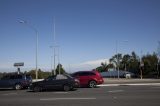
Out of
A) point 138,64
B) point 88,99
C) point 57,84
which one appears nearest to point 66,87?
point 57,84

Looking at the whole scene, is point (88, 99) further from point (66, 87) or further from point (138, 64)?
point (138, 64)

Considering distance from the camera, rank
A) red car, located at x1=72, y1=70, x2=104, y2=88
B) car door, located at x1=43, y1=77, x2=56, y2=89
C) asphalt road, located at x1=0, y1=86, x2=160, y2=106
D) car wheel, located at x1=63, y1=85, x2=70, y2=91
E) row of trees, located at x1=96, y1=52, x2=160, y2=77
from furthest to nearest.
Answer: row of trees, located at x1=96, y1=52, x2=160, y2=77
red car, located at x1=72, y1=70, x2=104, y2=88
car door, located at x1=43, y1=77, x2=56, y2=89
car wheel, located at x1=63, y1=85, x2=70, y2=91
asphalt road, located at x1=0, y1=86, x2=160, y2=106

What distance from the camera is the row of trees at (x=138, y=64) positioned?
97.0m

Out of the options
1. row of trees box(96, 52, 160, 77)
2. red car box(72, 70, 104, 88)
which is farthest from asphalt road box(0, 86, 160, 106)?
row of trees box(96, 52, 160, 77)

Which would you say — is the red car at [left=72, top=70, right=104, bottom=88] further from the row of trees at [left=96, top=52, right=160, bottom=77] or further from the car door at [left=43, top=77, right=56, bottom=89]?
the row of trees at [left=96, top=52, right=160, bottom=77]

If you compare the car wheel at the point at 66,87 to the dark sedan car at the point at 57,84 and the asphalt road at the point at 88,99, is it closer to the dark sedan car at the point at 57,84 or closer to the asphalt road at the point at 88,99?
the dark sedan car at the point at 57,84

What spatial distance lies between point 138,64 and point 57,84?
89292 mm

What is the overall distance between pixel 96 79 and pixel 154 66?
241 ft

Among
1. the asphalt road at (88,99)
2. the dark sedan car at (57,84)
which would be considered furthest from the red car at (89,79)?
the asphalt road at (88,99)

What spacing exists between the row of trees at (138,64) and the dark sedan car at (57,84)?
37.6 metres

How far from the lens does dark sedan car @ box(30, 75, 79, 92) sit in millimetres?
26969

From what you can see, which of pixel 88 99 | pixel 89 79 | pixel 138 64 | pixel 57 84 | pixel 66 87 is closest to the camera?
pixel 88 99

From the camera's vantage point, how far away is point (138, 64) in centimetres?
11325

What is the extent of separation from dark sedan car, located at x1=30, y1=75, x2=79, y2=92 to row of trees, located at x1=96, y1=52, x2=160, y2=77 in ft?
123
